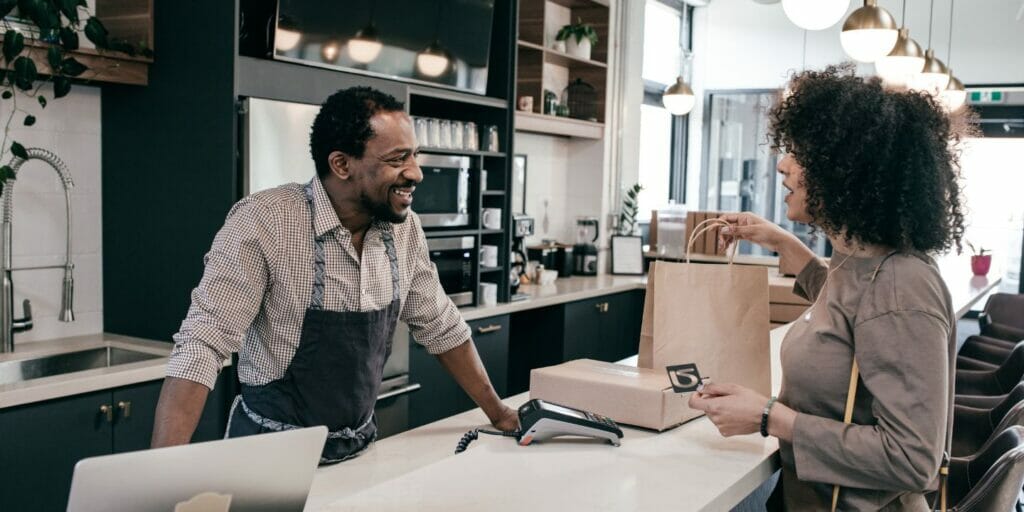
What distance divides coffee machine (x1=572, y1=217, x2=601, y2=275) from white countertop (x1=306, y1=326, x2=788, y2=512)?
433 centimetres

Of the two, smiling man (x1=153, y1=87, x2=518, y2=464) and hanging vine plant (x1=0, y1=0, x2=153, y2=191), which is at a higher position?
hanging vine plant (x1=0, y1=0, x2=153, y2=191)

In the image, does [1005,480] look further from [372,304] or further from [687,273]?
[372,304]

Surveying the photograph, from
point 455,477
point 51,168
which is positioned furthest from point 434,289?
point 51,168

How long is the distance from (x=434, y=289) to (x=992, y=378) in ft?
9.42

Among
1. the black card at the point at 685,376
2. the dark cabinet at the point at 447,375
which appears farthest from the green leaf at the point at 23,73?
the black card at the point at 685,376

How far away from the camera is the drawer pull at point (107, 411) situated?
9.33 ft

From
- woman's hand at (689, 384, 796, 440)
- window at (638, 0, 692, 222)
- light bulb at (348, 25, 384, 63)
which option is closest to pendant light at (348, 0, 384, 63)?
light bulb at (348, 25, 384, 63)

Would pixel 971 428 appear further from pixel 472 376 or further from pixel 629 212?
pixel 629 212

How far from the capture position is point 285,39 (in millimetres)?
3490

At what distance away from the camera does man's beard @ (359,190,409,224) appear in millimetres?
2016

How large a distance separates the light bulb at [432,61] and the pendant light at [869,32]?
1722mm

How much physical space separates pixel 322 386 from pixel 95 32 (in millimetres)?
1742

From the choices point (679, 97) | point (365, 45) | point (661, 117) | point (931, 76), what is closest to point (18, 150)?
point (365, 45)

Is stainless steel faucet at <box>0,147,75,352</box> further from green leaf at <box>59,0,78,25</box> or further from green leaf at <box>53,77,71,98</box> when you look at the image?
green leaf at <box>59,0,78,25</box>
